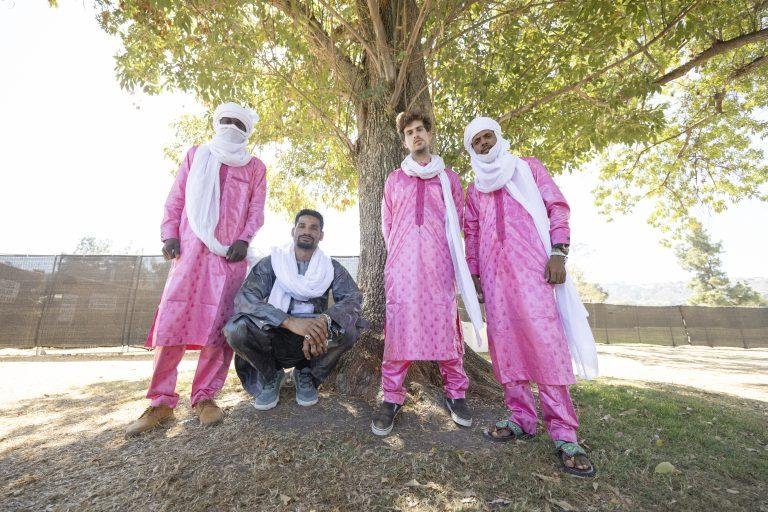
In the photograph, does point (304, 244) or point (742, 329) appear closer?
point (304, 244)

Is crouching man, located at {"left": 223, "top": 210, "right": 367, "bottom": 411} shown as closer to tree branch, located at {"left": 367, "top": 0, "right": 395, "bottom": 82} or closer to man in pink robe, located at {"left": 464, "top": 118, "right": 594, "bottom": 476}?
man in pink robe, located at {"left": 464, "top": 118, "right": 594, "bottom": 476}

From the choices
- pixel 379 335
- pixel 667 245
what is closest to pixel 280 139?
pixel 379 335

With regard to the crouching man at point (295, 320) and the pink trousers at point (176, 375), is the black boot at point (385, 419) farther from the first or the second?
the pink trousers at point (176, 375)

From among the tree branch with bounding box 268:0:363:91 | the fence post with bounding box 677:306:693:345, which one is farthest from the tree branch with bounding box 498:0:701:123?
the fence post with bounding box 677:306:693:345

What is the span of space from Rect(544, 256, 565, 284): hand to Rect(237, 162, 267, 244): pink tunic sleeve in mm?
2130

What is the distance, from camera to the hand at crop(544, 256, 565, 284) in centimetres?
242

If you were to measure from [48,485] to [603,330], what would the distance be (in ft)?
→ 64.6

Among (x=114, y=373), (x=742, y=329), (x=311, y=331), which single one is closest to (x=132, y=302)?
(x=114, y=373)

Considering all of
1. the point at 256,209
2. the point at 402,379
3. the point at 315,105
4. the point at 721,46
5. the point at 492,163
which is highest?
the point at 721,46

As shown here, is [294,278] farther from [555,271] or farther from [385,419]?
[555,271]

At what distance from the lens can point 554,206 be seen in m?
2.61

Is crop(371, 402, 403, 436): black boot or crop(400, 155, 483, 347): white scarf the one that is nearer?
crop(371, 402, 403, 436): black boot

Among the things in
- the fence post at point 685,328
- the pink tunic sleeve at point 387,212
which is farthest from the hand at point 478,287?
the fence post at point 685,328

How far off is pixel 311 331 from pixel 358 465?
85cm
